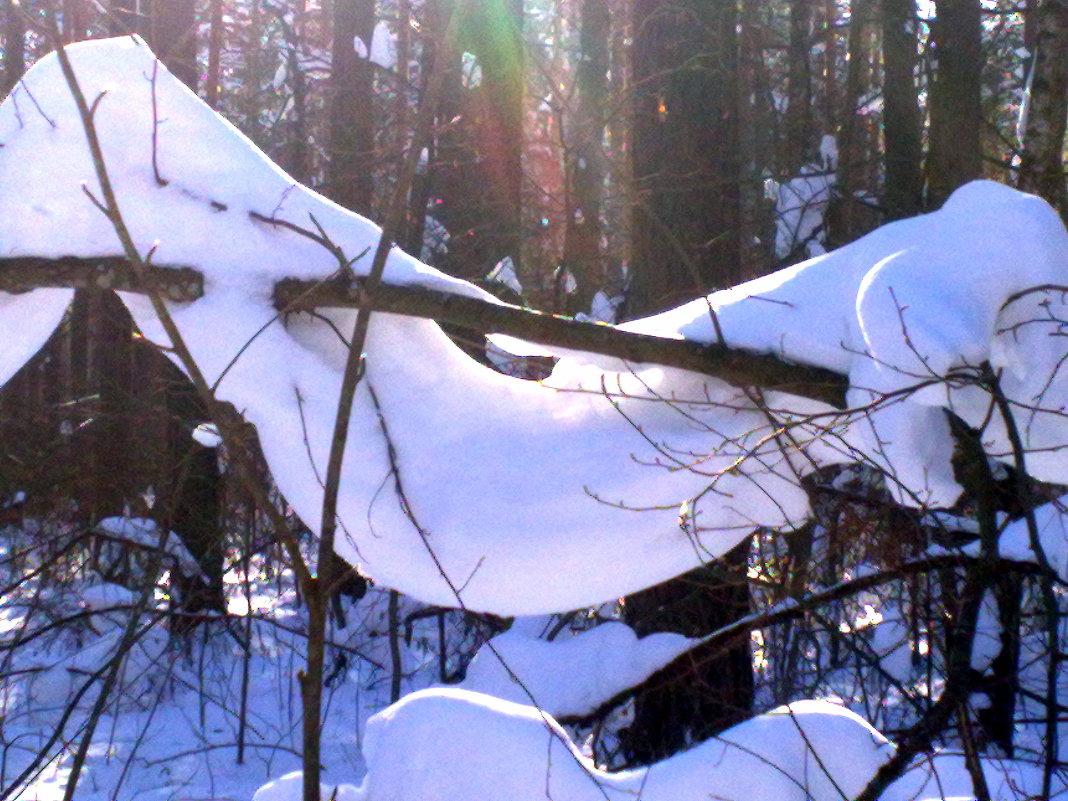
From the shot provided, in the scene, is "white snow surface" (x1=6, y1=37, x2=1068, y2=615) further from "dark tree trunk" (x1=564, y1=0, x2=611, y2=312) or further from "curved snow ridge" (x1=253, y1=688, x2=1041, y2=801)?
"dark tree trunk" (x1=564, y1=0, x2=611, y2=312)

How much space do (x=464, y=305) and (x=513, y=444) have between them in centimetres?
35

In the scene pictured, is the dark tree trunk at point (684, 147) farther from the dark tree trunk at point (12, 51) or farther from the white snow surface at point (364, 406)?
the dark tree trunk at point (12, 51)

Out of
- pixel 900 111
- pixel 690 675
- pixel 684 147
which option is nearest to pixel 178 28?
pixel 684 147

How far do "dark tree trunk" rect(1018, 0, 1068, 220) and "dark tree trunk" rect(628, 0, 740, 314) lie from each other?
1201 millimetres

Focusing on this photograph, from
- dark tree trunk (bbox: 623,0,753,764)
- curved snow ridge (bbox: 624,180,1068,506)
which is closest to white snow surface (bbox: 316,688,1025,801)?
curved snow ridge (bbox: 624,180,1068,506)

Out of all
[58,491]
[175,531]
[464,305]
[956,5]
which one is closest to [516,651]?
[464,305]

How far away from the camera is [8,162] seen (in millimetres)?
2637

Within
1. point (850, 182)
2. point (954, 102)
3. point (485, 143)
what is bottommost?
point (954, 102)

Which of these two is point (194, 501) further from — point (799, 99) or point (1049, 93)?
point (799, 99)

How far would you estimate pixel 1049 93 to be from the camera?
16.0 ft

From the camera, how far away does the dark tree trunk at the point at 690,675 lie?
13.7 ft

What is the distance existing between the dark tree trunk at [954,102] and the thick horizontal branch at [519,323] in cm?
332

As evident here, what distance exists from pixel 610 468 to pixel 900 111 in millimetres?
5718

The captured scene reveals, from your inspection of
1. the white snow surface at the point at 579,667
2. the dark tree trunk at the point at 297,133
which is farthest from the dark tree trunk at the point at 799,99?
the white snow surface at the point at 579,667
